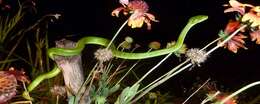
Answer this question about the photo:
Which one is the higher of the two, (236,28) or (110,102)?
(236,28)

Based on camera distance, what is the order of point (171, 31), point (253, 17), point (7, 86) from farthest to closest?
point (171, 31), point (7, 86), point (253, 17)

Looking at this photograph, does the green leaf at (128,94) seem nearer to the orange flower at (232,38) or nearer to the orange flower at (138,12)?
the orange flower at (138,12)

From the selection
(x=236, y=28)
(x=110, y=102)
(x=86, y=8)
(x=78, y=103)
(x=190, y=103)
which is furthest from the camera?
(x=86, y=8)

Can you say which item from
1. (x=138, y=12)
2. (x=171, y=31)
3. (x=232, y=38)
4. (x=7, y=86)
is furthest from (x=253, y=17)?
(x=171, y=31)

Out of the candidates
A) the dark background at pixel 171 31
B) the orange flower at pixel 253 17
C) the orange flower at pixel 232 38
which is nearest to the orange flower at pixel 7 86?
the orange flower at pixel 232 38

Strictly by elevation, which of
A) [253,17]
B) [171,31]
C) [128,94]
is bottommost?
[171,31]

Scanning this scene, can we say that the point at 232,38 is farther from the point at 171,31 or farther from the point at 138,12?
the point at 171,31

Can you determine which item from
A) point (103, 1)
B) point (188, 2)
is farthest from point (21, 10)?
point (188, 2)

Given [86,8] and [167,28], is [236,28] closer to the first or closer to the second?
[167,28]

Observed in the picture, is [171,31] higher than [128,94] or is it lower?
lower
